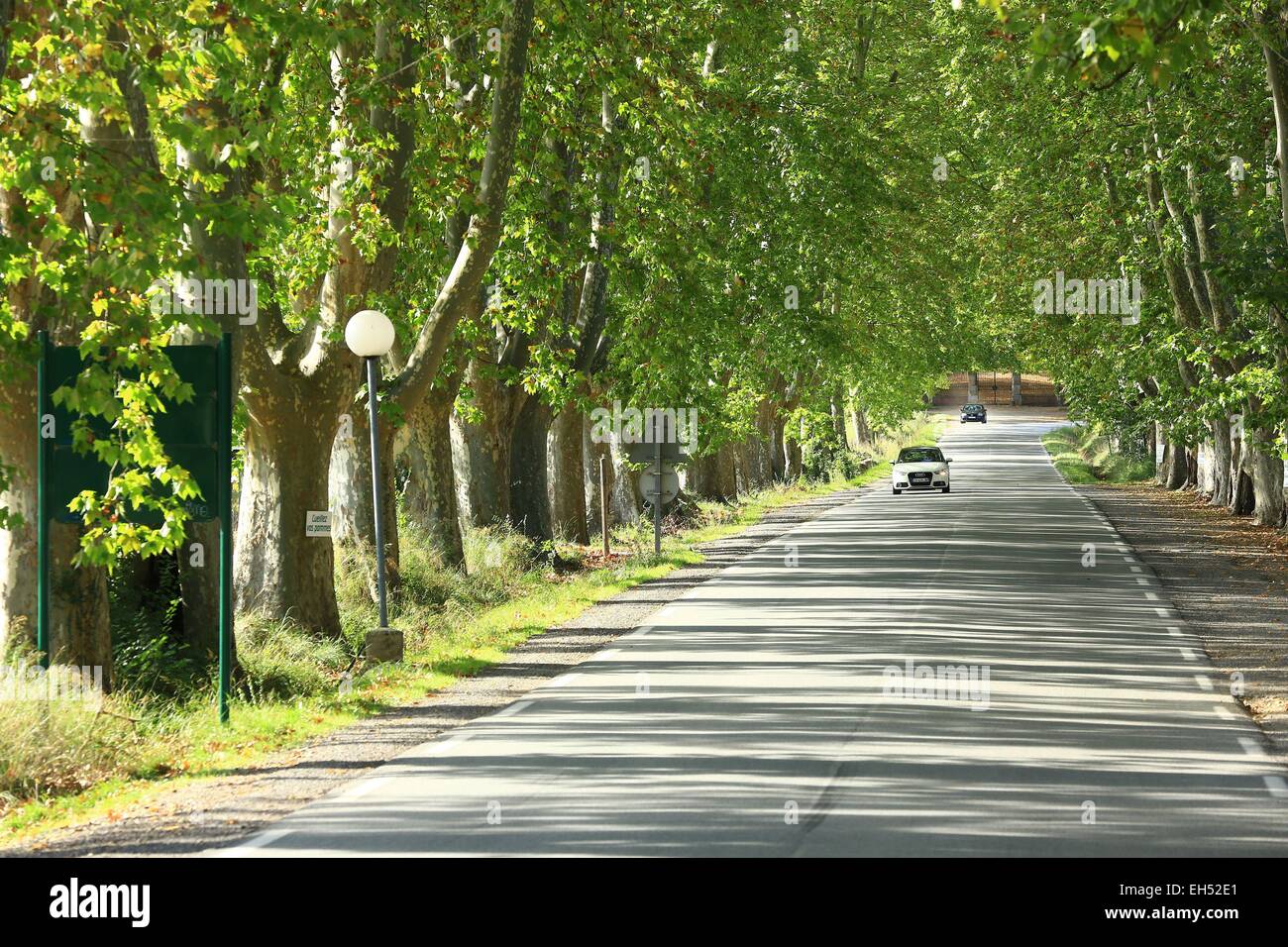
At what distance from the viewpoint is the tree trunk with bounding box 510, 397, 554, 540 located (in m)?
31.0

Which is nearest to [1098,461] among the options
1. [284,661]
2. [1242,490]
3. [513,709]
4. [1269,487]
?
[1242,490]

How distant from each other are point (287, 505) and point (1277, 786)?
1083 cm

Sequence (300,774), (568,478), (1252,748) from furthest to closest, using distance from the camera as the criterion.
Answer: (568,478)
(1252,748)
(300,774)

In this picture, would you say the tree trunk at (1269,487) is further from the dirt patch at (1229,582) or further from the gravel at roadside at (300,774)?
the gravel at roadside at (300,774)

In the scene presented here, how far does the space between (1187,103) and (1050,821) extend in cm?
2259

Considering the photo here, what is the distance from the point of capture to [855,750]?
1169 centimetres

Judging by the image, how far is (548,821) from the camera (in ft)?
30.6

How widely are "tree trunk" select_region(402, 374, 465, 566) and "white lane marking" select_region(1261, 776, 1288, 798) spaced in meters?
16.3

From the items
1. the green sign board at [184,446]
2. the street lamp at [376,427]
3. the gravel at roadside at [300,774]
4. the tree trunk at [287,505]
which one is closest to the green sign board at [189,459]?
the green sign board at [184,446]

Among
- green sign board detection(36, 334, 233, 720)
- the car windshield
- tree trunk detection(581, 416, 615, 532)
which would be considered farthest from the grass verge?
the car windshield

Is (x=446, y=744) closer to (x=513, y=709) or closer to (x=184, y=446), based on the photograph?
(x=513, y=709)

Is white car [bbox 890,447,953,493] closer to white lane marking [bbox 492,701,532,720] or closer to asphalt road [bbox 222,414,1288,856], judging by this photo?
asphalt road [bbox 222,414,1288,856]

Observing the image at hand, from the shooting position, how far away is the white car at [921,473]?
5453 centimetres

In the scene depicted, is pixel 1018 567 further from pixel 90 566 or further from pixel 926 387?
pixel 926 387
